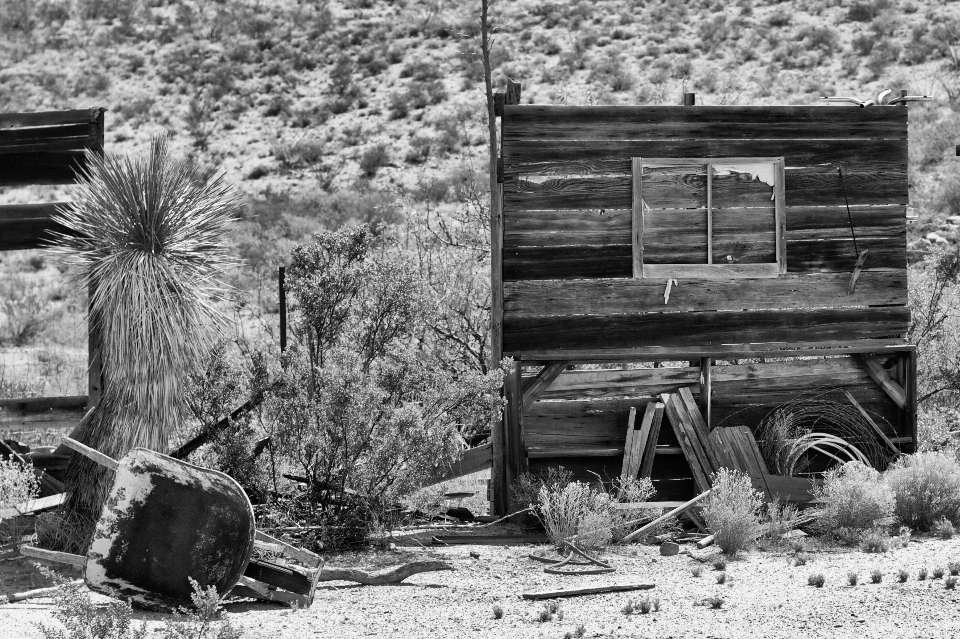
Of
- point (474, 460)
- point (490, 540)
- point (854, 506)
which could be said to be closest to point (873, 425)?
point (854, 506)

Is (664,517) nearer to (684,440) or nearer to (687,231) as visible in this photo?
(684,440)

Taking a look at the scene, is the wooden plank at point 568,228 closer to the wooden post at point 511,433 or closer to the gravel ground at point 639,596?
the wooden post at point 511,433

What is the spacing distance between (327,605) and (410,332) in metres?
2.63

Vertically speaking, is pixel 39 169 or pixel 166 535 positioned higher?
pixel 39 169

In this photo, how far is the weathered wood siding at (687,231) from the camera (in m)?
9.10

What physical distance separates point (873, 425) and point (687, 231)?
104 inches

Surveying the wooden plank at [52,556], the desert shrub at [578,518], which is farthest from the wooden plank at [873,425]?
the wooden plank at [52,556]

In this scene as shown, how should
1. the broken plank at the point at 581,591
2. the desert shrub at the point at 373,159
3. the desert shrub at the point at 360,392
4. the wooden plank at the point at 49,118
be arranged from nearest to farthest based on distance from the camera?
the broken plank at the point at 581,591, the desert shrub at the point at 360,392, the wooden plank at the point at 49,118, the desert shrub at the point at 373,159

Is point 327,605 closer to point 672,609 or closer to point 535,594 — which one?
point 535,594

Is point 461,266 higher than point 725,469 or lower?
higher

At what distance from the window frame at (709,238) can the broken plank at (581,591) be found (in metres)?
3.33

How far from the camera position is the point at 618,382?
9.38 meters

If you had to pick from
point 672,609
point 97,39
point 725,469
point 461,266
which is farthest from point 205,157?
point 672,609

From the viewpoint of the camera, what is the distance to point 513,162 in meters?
9.05
